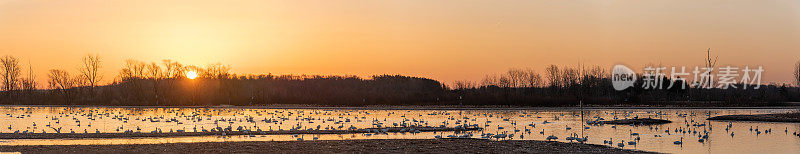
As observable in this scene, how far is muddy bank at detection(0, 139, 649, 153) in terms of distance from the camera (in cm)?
2739

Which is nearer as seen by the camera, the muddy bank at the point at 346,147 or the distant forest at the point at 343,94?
the muddy bank at the point at 346,147

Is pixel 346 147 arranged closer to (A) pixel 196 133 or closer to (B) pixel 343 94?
(A) pixel 196 133

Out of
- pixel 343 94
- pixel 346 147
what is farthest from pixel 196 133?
pixel 343 94

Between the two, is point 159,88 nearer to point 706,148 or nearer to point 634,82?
point 634,82

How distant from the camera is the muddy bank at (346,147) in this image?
27.4 m

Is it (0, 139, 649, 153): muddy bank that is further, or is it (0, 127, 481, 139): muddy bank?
(0, 127, 481, 139): muddy bank

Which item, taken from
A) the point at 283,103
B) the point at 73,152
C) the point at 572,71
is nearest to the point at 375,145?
the point at 73,152

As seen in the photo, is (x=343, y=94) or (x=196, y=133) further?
(x=343, y=94)

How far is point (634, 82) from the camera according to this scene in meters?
115

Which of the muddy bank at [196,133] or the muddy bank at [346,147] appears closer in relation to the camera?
the muddy bank at [346,147]

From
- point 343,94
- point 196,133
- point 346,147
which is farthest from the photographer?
point 343,94

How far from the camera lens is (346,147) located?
28.8m

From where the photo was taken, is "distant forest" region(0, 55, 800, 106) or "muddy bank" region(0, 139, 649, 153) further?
"distant forest" region(0, 55, 800, 106)

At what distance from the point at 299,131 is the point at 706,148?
20.2 meters
